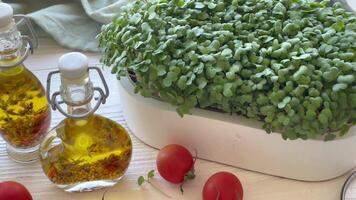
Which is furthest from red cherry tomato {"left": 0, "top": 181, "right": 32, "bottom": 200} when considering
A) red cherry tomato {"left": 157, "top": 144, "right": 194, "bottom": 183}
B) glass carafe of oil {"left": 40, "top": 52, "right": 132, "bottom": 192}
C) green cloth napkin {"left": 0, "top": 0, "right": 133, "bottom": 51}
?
green cloth napkin {"left": 0, "top": 0, "right": 133, "bottom": 51}

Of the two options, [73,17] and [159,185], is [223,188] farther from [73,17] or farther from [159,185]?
[73,17]

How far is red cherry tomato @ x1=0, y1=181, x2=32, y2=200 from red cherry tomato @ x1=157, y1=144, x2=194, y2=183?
143mm

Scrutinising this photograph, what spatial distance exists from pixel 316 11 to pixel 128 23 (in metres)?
0.21

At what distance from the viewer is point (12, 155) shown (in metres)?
0.72

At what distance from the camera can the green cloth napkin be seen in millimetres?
845

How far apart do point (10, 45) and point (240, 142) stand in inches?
10.3

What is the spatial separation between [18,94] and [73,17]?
245 millimetres

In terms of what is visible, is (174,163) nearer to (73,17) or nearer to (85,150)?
(85,150)

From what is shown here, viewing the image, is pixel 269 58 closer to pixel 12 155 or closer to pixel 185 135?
pixel 185 135

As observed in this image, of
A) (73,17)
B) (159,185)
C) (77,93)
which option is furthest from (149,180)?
(73,17)

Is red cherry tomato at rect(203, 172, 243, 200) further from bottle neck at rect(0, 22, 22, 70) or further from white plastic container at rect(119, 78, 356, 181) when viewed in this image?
bottle neck at rect(0, 22, 22, 70)

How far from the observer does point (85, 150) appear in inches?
25.1

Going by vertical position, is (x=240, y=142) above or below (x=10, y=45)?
below

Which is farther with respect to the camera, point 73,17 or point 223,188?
point 73,17
